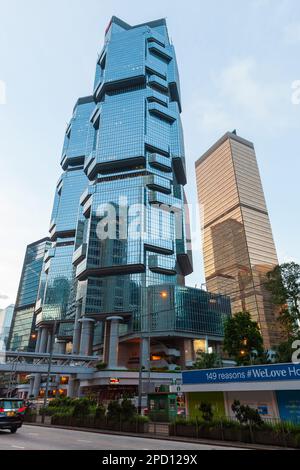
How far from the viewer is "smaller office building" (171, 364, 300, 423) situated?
773 inches

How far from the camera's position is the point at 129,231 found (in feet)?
374

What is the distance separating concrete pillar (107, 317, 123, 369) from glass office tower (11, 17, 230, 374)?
1.02ft

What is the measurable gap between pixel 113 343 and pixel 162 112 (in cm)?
10073

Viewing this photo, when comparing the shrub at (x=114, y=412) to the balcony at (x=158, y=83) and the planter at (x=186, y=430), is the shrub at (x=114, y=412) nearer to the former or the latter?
the planter at (x=186, y=430)

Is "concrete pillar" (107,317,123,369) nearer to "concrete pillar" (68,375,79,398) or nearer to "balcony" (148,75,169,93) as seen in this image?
"concrete pillar" (68,375,79,398)

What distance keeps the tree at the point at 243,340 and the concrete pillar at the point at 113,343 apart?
44.4m

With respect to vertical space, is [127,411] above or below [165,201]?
below

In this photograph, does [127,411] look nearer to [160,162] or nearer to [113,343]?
[113,343]

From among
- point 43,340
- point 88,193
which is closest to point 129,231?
point 88,193

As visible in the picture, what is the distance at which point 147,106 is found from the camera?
14050 centimetres

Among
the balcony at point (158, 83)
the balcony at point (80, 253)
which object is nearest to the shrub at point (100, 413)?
the balcony at point (80, 253)

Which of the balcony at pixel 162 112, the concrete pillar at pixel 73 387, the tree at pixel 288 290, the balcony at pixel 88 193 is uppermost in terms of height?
the balcony at pixel 162 112

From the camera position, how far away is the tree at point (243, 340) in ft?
174
